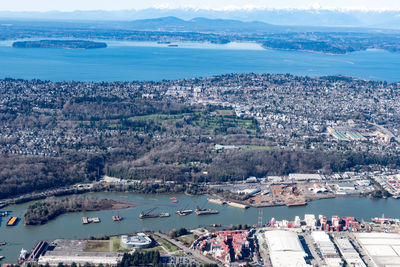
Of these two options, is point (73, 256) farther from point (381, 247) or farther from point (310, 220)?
point (381, 247)

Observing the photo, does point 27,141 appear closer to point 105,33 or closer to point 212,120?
Result: point 212,120

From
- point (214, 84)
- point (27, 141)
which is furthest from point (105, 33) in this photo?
point (27, 141)

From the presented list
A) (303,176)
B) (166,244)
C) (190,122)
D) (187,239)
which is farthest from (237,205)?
(190,122)

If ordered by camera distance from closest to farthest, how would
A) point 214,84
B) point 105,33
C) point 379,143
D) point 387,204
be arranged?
point 387,204
point 379,143
point 214,84
point 105,33

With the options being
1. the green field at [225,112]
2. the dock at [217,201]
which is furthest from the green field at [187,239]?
the green field at [225,112]

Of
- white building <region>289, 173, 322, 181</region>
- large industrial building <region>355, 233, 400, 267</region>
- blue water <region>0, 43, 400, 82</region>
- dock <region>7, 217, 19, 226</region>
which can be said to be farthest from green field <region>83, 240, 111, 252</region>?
blue water <region>0, 43, 400, 82</region>

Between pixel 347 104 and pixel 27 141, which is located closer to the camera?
pixel 27 141

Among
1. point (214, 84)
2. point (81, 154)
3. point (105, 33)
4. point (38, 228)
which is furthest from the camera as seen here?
point (105, 33)
